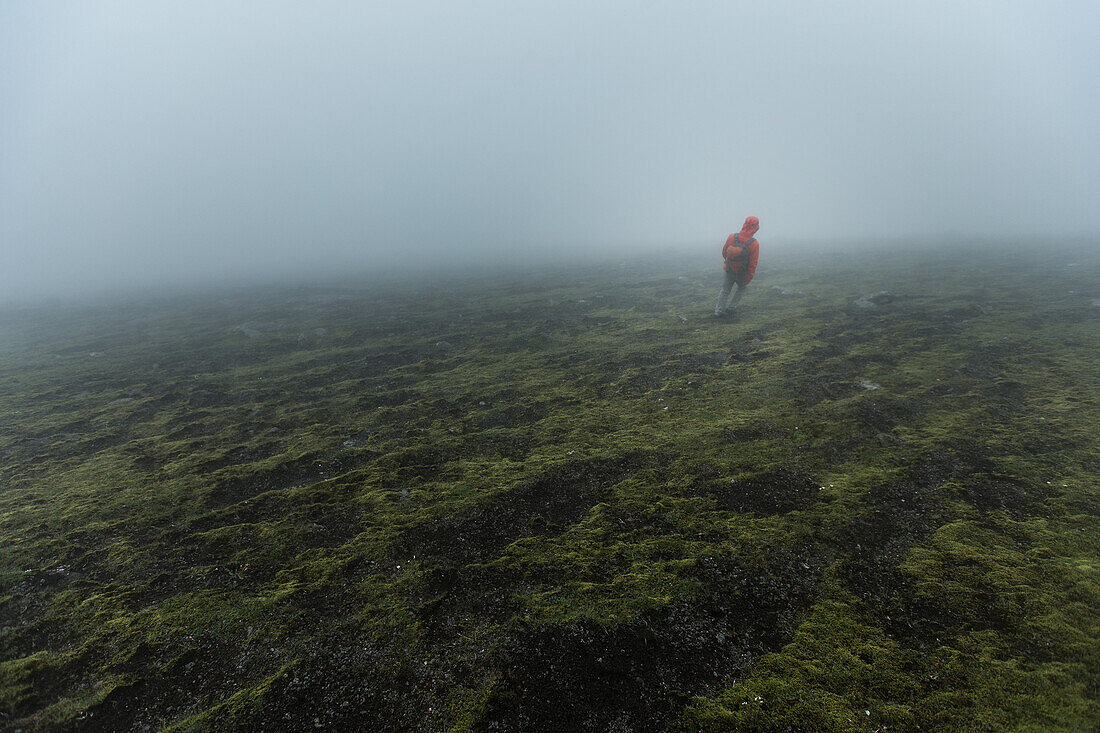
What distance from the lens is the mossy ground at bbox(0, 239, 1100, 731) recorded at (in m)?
3.28

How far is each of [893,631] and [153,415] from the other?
15.1m

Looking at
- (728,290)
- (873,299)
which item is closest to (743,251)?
(728,290)

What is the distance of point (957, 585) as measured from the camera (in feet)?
13.0

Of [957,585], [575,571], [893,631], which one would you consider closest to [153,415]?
[575,571]

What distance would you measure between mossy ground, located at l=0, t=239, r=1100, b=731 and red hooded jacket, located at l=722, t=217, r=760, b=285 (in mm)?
4893

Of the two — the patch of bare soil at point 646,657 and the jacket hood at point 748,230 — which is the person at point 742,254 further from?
the patch of bare soil at point 646,657

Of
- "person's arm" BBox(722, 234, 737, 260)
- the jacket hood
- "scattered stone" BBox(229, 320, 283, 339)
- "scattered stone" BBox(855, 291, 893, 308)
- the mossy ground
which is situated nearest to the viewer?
the mossy ground

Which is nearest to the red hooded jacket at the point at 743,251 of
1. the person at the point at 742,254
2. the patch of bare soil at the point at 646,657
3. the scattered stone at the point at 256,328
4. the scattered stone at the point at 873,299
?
the person at the point at 742,254

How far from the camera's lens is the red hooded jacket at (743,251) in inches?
577

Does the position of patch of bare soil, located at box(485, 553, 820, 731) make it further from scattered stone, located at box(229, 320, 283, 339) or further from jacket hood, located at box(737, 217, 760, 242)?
scattered stone, located at box(229, 320, 283, 339)

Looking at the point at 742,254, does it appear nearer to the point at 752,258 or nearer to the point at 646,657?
the point at 752,258

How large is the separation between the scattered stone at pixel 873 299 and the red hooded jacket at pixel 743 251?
19.6ft

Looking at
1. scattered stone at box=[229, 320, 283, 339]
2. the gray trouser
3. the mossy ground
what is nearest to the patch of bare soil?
the mossy ground

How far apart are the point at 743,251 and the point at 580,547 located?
13.8 meters
